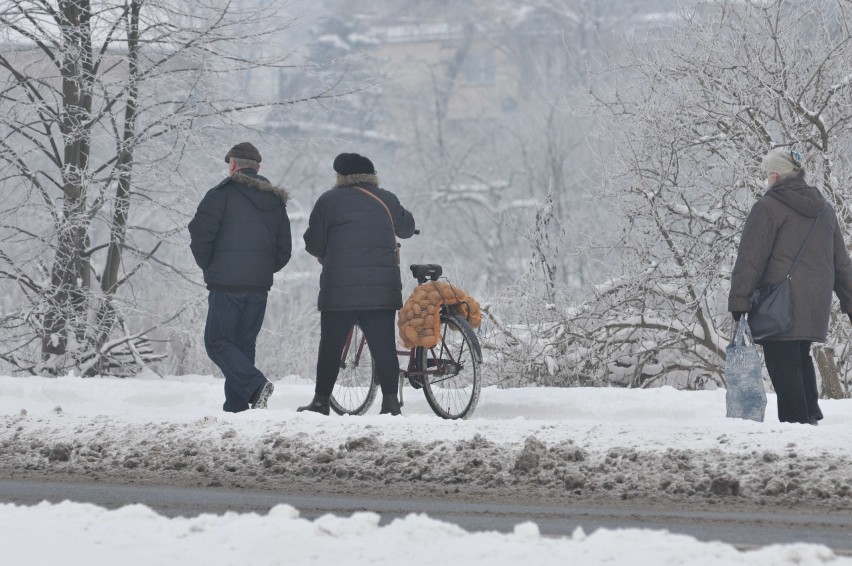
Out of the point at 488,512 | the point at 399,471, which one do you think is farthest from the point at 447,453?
the point at 488,512

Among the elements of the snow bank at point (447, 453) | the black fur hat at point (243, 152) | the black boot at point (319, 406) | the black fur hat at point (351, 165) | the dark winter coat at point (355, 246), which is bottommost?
the snow bank at point (447, 453)

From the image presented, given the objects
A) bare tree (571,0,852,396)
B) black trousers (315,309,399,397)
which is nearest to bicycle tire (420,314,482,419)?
black trousers (315,309,399,397)

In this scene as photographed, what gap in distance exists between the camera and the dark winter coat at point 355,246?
9.28m

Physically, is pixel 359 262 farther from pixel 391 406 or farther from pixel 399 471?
pixel 399 471

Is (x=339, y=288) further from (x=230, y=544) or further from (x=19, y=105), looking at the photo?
(x=19, y=105)

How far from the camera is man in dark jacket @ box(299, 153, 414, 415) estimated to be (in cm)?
929

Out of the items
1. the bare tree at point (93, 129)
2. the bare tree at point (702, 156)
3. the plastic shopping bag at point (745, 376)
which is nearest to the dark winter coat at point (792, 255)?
the plastic shopping bag at point (745, 376)

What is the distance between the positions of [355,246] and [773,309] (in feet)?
8.85

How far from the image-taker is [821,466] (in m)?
6.91

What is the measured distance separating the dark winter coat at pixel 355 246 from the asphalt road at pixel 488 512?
2465 mm

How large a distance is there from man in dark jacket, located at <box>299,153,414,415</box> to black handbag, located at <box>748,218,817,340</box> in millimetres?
2349

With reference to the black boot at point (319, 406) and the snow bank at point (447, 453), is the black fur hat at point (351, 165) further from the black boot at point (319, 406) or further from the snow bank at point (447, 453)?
the snow bank at point (447, 453)

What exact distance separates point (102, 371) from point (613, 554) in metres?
10.3

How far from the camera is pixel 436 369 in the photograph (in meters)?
9.59
